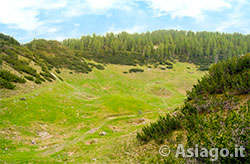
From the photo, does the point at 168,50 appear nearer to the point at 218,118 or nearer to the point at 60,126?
the point at 60,126

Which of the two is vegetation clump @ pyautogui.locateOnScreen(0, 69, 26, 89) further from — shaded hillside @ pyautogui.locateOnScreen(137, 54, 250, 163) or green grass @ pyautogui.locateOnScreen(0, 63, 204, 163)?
shaded hillside @ pyautogui.locateOnScreen(137, 54, 250, 163)

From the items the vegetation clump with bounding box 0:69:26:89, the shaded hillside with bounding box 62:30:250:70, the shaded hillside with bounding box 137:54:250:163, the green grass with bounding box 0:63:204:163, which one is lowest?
the green grass with bounding box 0:63:204:163

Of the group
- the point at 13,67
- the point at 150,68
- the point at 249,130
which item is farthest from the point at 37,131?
the point at 150,68

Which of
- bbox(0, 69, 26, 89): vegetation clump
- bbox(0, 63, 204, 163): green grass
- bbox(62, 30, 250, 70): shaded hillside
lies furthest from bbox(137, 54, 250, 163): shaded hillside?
bbox(62, 30, 250, 70): shaded hillside

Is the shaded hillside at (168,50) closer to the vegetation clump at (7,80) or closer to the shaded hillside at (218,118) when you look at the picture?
the vegetation clump at (7,80)

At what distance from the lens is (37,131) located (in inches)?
792

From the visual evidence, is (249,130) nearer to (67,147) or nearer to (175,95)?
(67,147)

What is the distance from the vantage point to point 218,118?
9078 mm

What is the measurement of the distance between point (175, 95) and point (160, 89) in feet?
23.7

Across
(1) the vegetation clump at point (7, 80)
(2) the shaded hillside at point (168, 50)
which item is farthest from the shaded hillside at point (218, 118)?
(2) the shaded hillside at point (168, 50)

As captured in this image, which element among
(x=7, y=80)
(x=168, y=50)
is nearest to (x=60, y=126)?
(x=7, y=80)

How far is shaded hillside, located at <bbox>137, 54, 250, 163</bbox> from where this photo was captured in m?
6.77

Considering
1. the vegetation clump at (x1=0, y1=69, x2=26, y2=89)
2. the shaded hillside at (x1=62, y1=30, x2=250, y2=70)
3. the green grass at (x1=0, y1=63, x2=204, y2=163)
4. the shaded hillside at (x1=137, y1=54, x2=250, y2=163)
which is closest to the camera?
Answer: the shaded hillside at (x1=137, y1=54, x2=250, y2=163)

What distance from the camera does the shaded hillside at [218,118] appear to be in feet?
22.2
